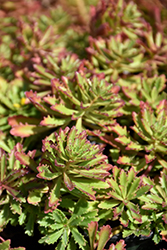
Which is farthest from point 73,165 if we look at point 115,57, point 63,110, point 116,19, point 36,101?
point 116,19

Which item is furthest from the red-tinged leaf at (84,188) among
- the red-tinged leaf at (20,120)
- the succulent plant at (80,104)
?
the red-tinged leaf at (20,120)

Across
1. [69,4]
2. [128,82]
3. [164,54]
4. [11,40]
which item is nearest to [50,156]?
[128,82]

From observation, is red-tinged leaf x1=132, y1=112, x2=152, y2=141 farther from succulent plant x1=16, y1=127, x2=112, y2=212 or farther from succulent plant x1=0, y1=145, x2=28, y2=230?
succulent plant x1=0, y1=145, x2=28, y2=230

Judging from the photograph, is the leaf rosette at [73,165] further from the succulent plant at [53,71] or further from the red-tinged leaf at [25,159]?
the succulent plant at [53,71]

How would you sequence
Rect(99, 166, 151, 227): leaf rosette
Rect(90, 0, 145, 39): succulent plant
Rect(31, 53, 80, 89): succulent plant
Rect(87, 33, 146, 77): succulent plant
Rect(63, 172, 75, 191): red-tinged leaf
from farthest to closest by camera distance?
Rect(90, 0, 145, 39): succulent plant < Rect(87, 33, 146, 77): succulent plant < Rect(31, 53, 80, 89): succulent plant < Rect(99, 166, 151, 227): leaf rosette < Rect(63, 172, 75, 191): red-tinged leaf

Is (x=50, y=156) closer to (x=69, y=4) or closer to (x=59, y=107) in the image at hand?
(x=59, y=107)

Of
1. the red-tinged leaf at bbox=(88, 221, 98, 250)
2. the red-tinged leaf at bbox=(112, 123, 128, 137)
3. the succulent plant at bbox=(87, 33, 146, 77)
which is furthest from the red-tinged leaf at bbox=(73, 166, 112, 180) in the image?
the succulent plant at bbox=(87, 33, 146, 77)
